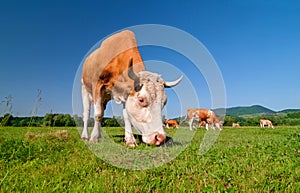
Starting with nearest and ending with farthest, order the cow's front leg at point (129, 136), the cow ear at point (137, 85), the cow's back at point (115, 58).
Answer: the cow ear at point (137, 85) → the cow's front leg at point (129, 136) → the cow's back at point (115, 58)

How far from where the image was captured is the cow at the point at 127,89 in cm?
562

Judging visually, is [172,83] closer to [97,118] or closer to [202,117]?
[97,118]

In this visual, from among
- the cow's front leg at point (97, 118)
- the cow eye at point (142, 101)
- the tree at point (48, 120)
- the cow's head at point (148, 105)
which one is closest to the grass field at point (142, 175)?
the cow's head at point (148, 105)

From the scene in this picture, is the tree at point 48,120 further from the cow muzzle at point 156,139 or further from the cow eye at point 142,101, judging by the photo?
the cow muzzle at point 156,139

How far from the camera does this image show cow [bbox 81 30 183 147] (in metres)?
5.62

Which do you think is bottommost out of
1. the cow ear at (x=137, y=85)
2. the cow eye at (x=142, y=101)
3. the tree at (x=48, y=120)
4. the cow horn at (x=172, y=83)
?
the tree at (x=48, y=120)

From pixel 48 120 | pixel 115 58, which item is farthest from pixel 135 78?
pixel 48 120

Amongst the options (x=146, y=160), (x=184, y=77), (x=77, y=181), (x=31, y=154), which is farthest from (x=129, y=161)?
(x=184, y=77)

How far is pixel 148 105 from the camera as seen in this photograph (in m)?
5.66

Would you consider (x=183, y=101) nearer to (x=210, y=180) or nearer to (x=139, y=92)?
(x=139, y=92)

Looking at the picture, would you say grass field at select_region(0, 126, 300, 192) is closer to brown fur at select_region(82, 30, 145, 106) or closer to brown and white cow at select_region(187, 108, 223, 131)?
brown fur at select_region(82, 30, 145, 106)

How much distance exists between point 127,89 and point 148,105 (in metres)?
0.93

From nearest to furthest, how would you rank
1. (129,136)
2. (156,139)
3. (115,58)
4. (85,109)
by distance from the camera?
1. (156,139)
2. (129,136)
3. (115,58)
4. (85,109)

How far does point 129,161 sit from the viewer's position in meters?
4.31
